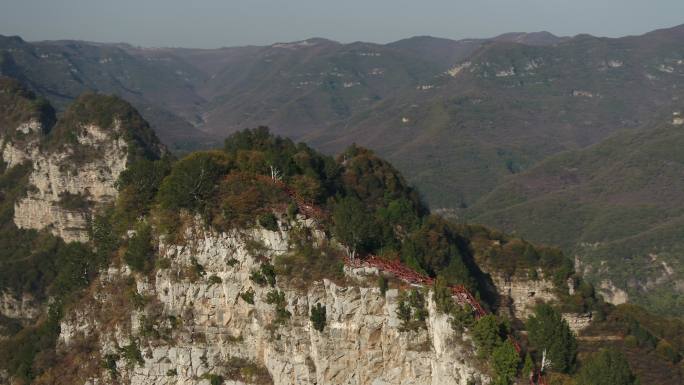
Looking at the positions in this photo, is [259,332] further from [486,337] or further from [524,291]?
[524,291]

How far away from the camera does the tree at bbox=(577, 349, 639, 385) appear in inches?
1754

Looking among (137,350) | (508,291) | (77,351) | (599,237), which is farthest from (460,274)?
(599,237)

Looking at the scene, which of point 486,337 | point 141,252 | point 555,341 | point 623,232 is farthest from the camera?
point 623,232

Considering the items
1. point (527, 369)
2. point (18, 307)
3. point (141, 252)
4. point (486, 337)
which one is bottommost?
point (527, 369)

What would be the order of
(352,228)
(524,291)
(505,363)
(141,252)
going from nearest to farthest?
1. (505,363)
2. (352,228)
3. (141,252)
4. (524,291)

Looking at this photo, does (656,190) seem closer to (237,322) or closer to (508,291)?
(508,291)

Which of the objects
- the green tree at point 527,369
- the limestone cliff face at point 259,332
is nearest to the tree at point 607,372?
the green tree at point 527,369

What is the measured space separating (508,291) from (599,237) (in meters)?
107

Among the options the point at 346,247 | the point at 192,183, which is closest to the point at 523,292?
the point at 346,247

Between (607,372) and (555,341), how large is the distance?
198 inches

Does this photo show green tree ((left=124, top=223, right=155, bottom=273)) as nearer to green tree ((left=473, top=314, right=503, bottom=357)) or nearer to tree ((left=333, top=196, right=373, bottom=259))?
tree ((left=333, top=196, right=373, bottom=259))

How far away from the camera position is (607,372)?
44750mm

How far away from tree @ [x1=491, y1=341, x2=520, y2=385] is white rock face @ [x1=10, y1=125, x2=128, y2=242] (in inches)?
2648

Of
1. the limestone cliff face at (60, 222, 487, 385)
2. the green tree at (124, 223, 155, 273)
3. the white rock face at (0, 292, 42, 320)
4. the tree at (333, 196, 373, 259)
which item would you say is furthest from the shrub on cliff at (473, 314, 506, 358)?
the white rock face at (0, 292, 42, 320)
